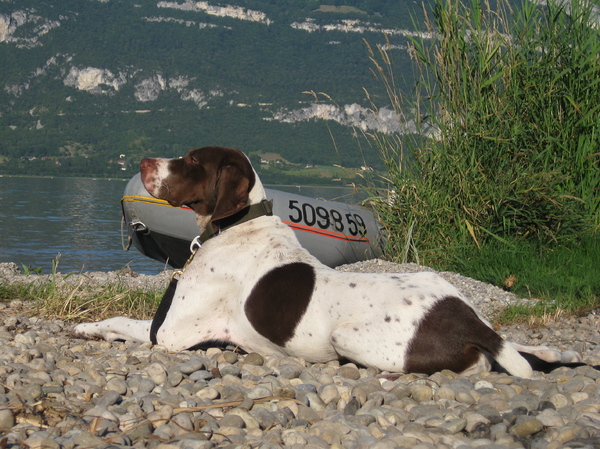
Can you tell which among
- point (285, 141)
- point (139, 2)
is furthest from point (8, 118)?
point (139, 2)

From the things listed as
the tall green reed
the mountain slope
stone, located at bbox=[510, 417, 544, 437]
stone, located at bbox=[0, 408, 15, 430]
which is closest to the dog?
stone, located at bbox=[510, 417, 544, 437]

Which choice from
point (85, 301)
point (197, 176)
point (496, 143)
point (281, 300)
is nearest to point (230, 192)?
point (197, 176)

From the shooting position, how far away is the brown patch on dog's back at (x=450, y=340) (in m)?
3.01

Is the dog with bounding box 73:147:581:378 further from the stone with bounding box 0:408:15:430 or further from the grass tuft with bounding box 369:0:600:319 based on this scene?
the grass tuft with bounding box 369:0:600:319

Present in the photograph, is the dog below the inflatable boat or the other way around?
the other way around

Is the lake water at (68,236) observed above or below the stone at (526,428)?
below

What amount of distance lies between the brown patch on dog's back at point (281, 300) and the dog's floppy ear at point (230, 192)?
46 centimetres

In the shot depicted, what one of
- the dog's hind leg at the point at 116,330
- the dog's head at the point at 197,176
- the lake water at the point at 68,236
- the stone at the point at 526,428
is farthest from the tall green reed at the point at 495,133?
the stone at the point at 526,428

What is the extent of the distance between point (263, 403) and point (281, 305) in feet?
2.50

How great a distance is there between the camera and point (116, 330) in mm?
3973

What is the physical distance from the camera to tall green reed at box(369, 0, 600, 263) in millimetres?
6941

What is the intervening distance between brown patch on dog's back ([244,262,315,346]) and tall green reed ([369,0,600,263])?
3918 millimetres

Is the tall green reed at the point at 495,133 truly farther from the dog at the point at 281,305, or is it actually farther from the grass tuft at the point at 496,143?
the dog at the point at 281,305

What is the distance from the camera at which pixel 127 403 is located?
2486mm
